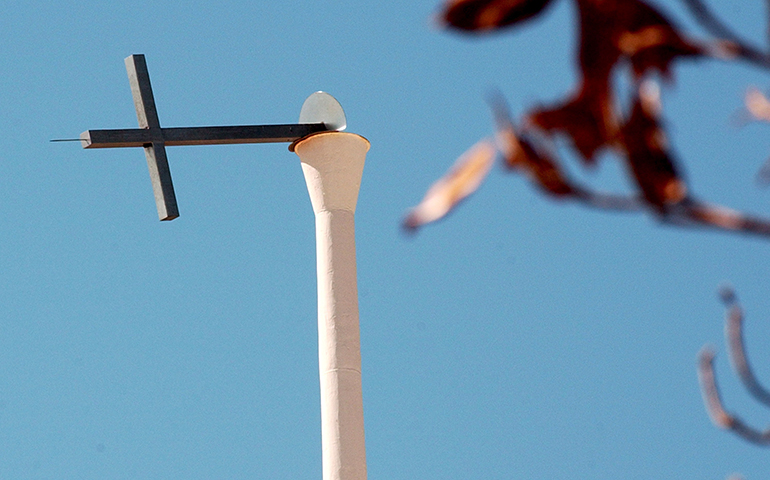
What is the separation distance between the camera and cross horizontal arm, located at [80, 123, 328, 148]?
12.9 metres

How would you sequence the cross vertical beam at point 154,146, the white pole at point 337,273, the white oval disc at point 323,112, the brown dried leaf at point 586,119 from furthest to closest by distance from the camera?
the cross vertical beam at point 154,146
the white oval disc at point 323,112
the white pole at point 337,273
the brown dried leaf at point 586,119

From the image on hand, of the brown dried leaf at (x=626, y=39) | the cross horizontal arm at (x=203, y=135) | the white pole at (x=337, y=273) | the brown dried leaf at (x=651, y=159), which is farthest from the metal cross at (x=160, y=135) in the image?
the brown dried leaf at (x=651, y=159)

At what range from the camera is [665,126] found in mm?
1712

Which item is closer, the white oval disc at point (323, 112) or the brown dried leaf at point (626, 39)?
the brown dried leaf at point (626, 39)

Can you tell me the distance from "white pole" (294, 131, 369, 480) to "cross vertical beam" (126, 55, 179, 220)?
1.41m

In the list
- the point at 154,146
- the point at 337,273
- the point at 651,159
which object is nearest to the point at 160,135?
the point at 154,146

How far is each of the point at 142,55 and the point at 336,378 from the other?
425 cm

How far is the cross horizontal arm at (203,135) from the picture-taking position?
42.3 feet

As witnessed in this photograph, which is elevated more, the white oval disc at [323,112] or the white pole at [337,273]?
the white oval disc at [323,112]

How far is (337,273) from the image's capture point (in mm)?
12531

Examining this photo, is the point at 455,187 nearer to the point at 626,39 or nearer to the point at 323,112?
the point at 626,39

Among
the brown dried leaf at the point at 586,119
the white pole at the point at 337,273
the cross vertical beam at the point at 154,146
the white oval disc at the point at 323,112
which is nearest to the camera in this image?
the brown dried leaf at the point at 586,119

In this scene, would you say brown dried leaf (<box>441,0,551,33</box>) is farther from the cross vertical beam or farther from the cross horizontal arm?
the cross vertical beam

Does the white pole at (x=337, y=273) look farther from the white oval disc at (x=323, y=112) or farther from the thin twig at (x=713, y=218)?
the thin twig at (x=713, y=218)
